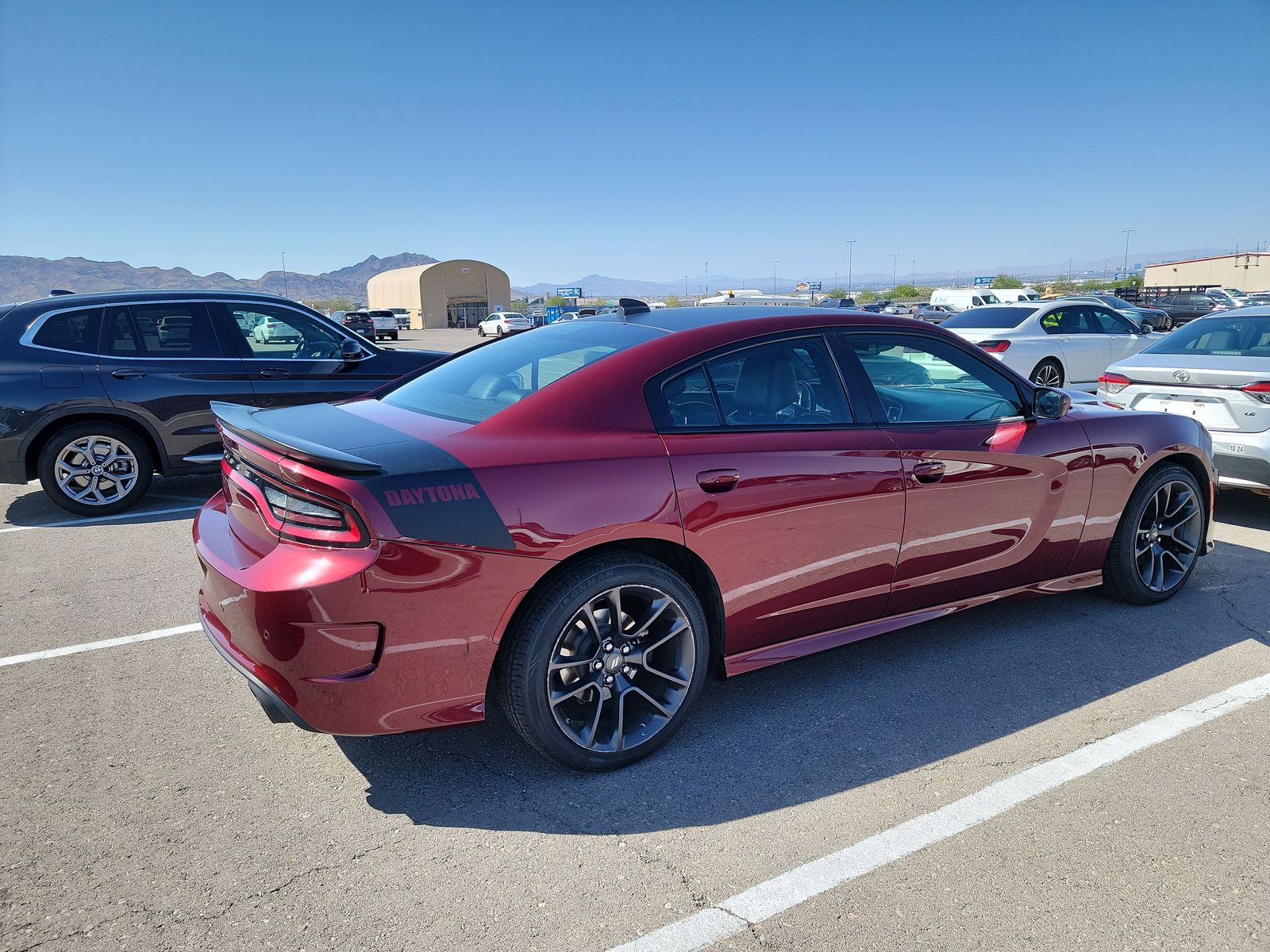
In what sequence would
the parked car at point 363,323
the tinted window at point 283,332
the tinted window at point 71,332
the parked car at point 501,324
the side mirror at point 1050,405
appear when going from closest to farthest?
the side mirror at point 1050,405, the tinted window at point 71,332, the tinted window at point 283,332, the parked car at point 363,323, the parked car at point 501,324

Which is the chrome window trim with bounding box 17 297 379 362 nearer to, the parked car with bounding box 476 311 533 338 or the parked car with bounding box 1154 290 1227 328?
the parked car with bounding box 1154 290 1227 328

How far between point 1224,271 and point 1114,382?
97888 mm

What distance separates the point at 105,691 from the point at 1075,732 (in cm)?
387

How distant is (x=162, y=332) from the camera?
696cm

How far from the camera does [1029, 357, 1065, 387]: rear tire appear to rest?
12.5 m

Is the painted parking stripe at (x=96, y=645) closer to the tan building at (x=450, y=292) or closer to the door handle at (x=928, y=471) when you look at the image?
the door handle at (x=928, y=471)

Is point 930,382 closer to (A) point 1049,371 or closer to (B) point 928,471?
(B) point 928,471

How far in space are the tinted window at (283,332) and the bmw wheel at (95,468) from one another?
3.99ft

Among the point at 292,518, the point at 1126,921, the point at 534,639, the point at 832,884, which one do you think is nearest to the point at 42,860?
the point at 292,518

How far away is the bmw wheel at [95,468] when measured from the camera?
21.5ft

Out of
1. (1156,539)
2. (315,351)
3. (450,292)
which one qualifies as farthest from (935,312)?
(450,292)

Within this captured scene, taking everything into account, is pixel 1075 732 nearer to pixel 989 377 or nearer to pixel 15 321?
pixel 989 377

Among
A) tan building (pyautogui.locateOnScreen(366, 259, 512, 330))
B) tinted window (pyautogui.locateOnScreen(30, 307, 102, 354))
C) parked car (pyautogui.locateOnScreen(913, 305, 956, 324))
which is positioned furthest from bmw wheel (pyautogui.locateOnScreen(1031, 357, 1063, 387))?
tan building (pyautogui.locateOnScreen(366, 259, 512, 330))

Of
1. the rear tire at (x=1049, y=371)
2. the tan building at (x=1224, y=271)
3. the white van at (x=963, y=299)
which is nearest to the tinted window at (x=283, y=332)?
the rear tire at (x=1049, y=371)
